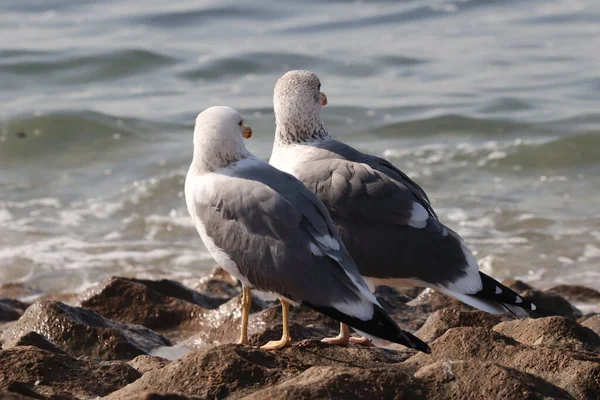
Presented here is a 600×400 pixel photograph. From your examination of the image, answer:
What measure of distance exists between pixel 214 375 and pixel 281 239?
30.6 inches

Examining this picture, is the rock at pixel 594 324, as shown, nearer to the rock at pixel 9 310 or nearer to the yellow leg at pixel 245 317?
the yellow leg at pixel 245 317

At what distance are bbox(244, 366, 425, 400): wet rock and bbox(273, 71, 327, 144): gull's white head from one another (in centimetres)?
235

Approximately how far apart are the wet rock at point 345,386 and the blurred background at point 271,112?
17.7 ft

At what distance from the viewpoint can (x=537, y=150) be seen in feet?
41.2

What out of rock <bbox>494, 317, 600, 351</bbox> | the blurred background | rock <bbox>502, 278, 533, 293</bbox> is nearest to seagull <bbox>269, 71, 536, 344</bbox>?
rock <bbox>494, 317, 600, 351</bbox>

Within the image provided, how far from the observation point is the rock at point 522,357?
12.4 feet

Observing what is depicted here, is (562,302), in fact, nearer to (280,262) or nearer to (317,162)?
(317,162)

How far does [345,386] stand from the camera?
345cm

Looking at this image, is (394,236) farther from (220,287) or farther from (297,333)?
(220,287)

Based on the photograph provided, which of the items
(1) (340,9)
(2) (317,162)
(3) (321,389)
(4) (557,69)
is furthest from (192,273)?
(1) (340,9)

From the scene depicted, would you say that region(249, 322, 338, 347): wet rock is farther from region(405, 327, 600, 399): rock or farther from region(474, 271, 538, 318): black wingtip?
region(405, 327, 600, 399): rock

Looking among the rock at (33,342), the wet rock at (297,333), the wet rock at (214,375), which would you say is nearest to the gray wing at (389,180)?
the wet rock at (297,333)

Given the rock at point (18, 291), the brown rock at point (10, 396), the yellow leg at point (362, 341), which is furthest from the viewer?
the rock at point (18, 291)

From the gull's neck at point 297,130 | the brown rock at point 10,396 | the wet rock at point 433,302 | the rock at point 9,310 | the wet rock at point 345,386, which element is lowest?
the rock at point 9,310
